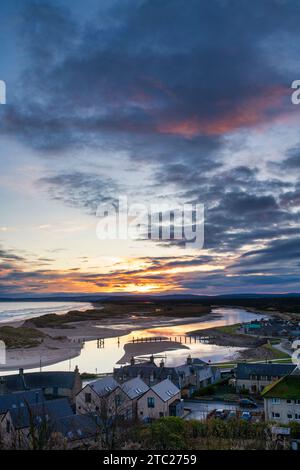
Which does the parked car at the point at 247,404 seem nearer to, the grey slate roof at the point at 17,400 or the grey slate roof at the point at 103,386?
the grey slate roof at the point at 103,386

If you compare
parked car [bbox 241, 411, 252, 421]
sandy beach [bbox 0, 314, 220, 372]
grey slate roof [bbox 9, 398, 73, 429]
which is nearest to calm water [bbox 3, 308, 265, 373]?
sandy beach [bbox 0, 314, 220, 372]

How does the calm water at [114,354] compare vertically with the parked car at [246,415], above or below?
below

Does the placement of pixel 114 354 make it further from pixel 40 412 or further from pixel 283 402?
pixel 40 412

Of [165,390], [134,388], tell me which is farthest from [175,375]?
[134,388]

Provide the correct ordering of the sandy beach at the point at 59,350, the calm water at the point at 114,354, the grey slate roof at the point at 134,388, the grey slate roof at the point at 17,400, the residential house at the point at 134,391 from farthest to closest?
the sandy beach at the point at 59,350 → the calm water at the point at 114,354 → the grey slate roof at the point at 134,388 → the residential house at the point at 134,391 → the grey slate roof at the point at 17,400

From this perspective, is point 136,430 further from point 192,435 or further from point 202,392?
point 202,392

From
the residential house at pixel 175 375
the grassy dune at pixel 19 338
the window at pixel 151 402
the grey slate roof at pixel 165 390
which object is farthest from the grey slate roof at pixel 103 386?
the grassy dune at pixel 19 338
